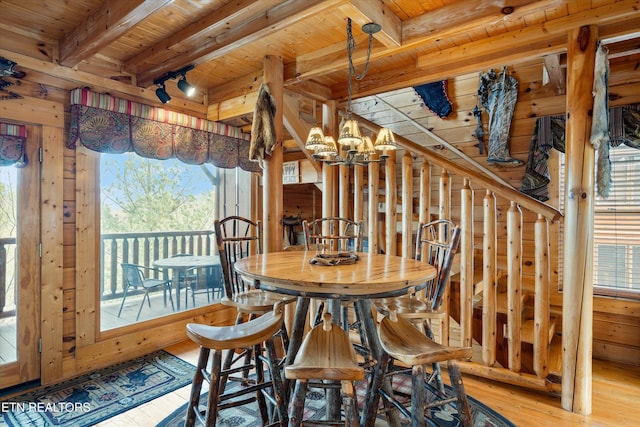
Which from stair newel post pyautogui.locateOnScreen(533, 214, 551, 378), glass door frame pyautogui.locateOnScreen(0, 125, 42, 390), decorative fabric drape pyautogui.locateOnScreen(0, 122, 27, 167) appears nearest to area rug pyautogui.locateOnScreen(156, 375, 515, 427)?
stair newel post pyautogui.locateOnScreen(533, 214, 551, 378)

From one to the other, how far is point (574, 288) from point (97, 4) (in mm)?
3471

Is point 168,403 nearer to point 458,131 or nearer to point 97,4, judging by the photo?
point 97,4

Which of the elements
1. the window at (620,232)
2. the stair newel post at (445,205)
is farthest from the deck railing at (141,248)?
the window at (620,232)

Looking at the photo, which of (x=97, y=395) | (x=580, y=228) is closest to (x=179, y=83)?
(x=97, y=395)

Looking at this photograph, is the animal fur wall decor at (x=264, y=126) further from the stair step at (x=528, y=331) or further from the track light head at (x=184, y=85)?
the stair step at (x=528, y=331)

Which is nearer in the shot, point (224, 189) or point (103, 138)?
point (103, 138)

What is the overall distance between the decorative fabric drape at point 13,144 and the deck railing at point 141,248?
872mm

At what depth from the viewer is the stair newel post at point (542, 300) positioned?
2324mm

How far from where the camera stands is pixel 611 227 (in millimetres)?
3238

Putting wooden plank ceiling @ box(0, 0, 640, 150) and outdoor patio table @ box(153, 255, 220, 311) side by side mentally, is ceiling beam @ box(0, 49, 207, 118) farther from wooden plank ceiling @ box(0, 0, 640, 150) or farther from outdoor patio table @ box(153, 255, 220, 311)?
outdoor patio table @ box(153, 255, 220, 311)

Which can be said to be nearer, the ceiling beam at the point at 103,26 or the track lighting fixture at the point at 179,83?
the ceiling beam at the point at 103,26

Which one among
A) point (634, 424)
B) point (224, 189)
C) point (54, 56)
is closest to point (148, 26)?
point (54, 56)

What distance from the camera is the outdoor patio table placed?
354 cm

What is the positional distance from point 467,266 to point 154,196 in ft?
9.76
